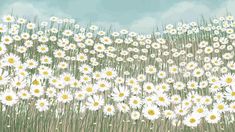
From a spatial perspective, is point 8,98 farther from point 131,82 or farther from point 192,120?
point 131,82

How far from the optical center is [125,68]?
10.3m

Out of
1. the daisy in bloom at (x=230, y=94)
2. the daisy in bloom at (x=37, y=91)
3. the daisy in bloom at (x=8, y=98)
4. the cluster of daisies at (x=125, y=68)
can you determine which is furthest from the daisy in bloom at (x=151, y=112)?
the daisy in bloom at (x=8, y=98)

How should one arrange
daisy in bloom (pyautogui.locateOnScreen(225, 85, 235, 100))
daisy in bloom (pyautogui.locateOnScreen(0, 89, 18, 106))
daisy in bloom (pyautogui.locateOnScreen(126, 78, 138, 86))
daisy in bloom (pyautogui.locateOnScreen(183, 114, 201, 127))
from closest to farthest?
1. daisy in bloom (pyautogui.locateOnScreen(0, 89, 18, 106))
2. daisy in bloom (pyautogui.locateOnScreen(183, 114, 201, 127))
3. daisy in bloom (pyautogui.locateOnScreen(225, 85, 235, 100))
4. daisy in bloom (pyautogui.locateOnScreen(126, 78, 138, 86))

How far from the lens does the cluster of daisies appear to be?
18.7ft

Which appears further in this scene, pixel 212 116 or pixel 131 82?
pixel 131 82

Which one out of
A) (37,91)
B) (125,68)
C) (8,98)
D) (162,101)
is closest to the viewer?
(8,98)

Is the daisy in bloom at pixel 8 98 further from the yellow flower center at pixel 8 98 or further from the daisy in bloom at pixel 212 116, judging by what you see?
the daisy in bloom at pixel 212 116

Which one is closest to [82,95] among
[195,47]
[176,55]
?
[176,55]

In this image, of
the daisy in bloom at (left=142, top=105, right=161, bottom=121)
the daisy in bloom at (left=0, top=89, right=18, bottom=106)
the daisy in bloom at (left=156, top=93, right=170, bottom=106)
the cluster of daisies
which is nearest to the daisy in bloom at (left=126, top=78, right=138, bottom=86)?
the cluster of daisies

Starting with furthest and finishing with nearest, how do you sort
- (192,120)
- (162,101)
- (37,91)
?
(162,101), (37,91), (192,120)

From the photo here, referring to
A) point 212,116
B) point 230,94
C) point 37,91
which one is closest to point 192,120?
point 212,116

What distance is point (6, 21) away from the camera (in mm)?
11203

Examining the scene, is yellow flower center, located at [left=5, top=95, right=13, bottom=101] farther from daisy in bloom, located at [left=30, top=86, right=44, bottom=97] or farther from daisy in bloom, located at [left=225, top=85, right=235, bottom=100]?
daisy in bloom, located at [left=225, top=85, right=235, bottom=100]

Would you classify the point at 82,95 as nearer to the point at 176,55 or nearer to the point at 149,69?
the point at 149,69
